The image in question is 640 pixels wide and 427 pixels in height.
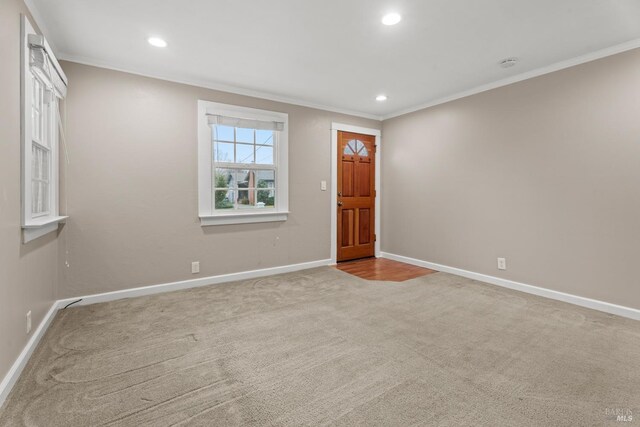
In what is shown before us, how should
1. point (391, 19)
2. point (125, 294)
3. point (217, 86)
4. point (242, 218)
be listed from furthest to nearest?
1. point (242, 218)
2. point (217, 86)
3. point (125, 294)
4. point (391, 19)

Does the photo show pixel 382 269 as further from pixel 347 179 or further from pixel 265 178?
pixel 265 178

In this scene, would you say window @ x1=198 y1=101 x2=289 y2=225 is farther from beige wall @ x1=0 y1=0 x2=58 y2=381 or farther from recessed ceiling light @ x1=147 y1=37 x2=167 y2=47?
beige wall @ x1=0 y1=0 x2=58 y2=381

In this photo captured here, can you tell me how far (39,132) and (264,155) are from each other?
2.31 meters

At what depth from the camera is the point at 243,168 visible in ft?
13.4

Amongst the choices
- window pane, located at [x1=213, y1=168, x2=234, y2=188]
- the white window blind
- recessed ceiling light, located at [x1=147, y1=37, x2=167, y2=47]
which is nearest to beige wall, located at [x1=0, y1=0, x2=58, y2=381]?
recessed ceiling light, located at [x1=147, y1=37, x2=167, y2=47]

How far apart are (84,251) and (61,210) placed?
0.45 metres

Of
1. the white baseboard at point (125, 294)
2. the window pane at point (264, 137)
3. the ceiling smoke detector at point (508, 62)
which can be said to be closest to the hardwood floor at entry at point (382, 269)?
the white baseboard at point (125, 294)

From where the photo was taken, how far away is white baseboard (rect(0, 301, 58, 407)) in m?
1.67

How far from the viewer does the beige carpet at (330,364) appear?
1.58 metres

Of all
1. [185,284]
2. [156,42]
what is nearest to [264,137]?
A: [156,42]

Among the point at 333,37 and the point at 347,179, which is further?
the point at 347,179

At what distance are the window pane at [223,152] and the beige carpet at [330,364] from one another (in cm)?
172

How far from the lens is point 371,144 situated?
5320 mm

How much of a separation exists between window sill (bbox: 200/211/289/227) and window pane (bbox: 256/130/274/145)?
3.25 ft
